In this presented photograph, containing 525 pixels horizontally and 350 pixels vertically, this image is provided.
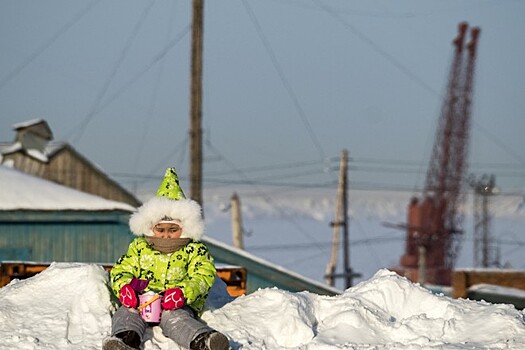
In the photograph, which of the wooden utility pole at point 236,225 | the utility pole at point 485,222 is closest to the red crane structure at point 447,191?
the utility pole at point 485,222

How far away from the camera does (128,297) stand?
6.92 m

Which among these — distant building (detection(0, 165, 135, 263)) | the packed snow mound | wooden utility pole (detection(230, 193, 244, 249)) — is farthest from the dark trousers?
wooden utility pole (detection(230, 193, 244, 249))

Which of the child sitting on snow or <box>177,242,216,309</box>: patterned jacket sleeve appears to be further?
<box>177,242,216,309</box>: patterned jacket sleeve

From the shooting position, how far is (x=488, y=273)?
21062mm

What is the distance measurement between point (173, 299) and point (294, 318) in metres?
0.93

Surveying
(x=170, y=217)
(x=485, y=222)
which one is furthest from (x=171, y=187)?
(x=485, y=222)

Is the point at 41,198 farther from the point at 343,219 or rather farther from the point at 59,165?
the point at 343,219

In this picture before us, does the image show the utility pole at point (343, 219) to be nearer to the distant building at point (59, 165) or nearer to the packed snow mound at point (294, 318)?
the distant building at point (59, 165)

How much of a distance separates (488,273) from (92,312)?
15308 millimetres

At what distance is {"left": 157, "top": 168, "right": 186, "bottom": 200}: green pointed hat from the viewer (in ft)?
25.8

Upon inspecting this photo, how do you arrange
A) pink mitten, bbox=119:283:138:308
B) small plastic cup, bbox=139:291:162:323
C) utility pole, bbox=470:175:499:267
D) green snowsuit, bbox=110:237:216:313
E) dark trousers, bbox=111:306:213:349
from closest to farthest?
dark trousers, bbox=111:306:213:349 → pink mitten, bbox=119:283:138:308 → small plastic cup, bbox=139:291:162:323 → green snowsuit, bbox=110:237:216:313 → utility pole, bbox=470:175:499:267

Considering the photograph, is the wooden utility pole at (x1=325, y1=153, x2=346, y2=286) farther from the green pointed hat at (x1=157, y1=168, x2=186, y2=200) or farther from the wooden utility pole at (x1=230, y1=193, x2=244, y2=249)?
the green pointed hat at (x1=157, y1=168, x2=186, y2=200)

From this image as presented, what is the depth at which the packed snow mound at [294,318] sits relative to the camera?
6762 mm

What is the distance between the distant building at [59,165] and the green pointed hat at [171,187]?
19062mm
